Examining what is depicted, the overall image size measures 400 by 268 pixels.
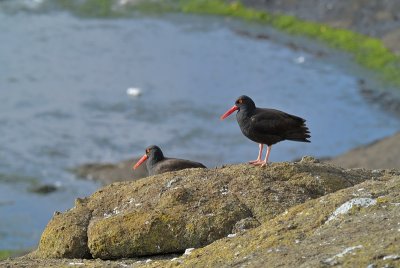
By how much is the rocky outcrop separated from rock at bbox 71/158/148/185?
18.1m

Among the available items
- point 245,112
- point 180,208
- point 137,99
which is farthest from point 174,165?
point 137,99

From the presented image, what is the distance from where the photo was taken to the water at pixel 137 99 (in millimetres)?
34344

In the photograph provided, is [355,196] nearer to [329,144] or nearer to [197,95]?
[329,144]

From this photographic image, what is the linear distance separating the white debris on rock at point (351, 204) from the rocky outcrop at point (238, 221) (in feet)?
0.04

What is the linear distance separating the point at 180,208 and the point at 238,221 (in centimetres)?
82

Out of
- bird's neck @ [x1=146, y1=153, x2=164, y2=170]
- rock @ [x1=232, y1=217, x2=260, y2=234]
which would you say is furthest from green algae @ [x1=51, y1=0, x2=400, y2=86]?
rock @ [x1=232, y1=217, x2=260, y2=234]

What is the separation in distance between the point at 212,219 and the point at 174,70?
113ft

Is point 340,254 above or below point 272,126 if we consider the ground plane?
below

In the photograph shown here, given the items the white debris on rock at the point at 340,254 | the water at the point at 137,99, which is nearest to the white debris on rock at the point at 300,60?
the water at the point at 137,99

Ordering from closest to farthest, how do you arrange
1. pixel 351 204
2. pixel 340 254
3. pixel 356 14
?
1. pixel 340 254
2. pixel 351 204
3. pixel 356 14

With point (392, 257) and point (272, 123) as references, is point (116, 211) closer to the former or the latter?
point (272, 123)

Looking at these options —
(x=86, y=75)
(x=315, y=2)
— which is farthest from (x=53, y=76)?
(x=315, y=2)

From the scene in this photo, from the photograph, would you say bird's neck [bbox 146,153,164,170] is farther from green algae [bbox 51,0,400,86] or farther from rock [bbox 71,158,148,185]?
green algae [bbox 51,0,400,86]

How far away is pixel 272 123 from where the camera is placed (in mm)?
15008
